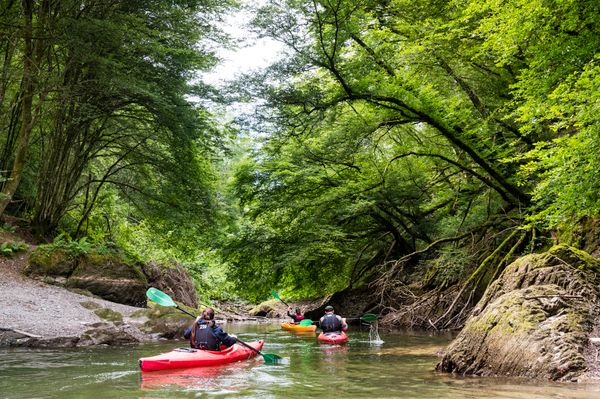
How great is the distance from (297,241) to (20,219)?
8630 mm

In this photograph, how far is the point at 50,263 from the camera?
13.2 m

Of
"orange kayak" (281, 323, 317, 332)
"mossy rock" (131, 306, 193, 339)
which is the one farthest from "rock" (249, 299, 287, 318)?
"mossy rock" (131, 306, 193, 339)

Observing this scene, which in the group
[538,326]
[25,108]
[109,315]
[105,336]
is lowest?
[105,336]

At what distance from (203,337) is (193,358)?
669 mm

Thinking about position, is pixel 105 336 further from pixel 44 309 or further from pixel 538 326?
pixel 538 326

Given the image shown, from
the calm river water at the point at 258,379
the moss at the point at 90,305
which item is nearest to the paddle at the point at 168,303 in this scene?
the calm river water at the point at 258,379

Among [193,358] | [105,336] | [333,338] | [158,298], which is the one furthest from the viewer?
[333,338]

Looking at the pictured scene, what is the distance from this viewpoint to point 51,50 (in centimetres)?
1378

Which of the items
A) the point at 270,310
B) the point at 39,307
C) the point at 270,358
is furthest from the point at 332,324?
the point at 270,310

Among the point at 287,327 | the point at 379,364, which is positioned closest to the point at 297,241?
the point at 287,327

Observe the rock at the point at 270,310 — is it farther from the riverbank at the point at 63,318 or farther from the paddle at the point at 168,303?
the paddle at the point at 168,303

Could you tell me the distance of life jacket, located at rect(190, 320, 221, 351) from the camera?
8.82 m

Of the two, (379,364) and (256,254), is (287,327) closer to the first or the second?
(256,254)

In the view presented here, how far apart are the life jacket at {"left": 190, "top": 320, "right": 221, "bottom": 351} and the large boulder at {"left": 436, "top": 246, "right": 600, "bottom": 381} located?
376cm
